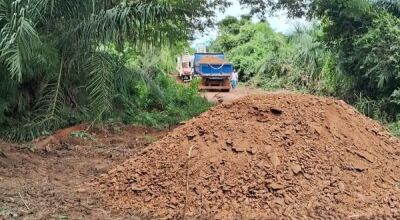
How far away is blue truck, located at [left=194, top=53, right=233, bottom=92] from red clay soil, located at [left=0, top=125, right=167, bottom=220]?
39.0ft

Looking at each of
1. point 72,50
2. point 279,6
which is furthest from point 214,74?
point 72,50

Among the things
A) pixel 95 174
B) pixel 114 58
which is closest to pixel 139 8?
pixel 114 58

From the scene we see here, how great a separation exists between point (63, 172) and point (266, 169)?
2.83 meters

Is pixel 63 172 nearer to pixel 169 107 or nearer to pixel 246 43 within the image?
pixel 169 107

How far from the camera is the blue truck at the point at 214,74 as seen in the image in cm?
2206

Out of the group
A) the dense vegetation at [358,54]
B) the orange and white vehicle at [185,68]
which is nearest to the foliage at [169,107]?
the dense vegetation at [358,54]

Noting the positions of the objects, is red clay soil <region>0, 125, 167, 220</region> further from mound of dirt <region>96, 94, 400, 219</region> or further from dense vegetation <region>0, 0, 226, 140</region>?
dense vegetation <region>0, 0, 226, 140</region>

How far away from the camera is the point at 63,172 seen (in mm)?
6723

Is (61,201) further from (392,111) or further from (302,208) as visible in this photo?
(392,111)

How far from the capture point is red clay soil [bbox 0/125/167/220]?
Answer: 16.3 ft

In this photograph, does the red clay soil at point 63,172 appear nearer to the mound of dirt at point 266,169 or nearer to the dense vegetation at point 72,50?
the mound of dirt at point 266,169

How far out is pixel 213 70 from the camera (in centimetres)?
2208

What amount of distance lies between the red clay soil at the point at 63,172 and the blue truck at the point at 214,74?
11876 mm

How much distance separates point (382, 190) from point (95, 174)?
3328 mm
